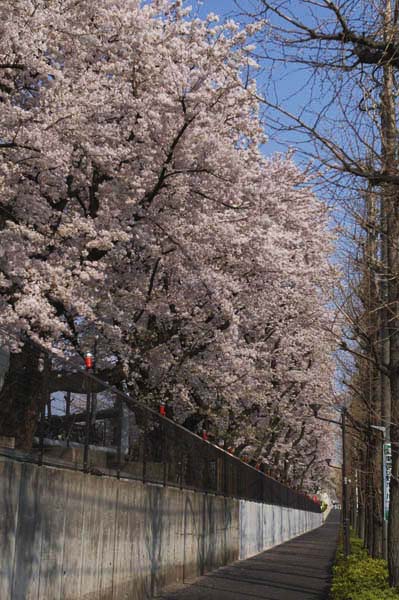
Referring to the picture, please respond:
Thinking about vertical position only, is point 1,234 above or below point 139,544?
above

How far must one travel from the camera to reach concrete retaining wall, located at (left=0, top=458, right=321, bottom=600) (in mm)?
9453

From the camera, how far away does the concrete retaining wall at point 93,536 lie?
9.45m

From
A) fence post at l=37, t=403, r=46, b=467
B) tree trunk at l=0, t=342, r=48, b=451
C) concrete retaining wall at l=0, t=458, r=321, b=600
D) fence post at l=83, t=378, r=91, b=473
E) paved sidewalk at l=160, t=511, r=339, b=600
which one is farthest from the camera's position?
paved sidewalk at l=160, t=511, r=339, b=600

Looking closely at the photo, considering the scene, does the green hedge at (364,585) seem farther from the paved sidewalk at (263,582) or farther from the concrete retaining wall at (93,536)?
the concrete retaining wall at (93,536)

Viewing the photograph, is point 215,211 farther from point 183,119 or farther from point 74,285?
point 74,285

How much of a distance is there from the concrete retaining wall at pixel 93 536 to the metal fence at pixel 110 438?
286mm

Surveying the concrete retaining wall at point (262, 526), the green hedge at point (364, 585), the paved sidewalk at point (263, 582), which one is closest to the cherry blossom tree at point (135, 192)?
the green hedge at point (364, 585)

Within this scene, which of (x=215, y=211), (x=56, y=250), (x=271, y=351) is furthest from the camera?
(x=271, y=351)

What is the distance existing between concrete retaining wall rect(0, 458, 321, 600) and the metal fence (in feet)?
0.94

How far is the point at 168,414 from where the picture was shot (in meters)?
27.2

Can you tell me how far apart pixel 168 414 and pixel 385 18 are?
20.9 metres

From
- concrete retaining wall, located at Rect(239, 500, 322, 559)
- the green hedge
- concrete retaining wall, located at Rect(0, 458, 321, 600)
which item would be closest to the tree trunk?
concrete retaining wall, located at Rect(0, 458, 321, 600)

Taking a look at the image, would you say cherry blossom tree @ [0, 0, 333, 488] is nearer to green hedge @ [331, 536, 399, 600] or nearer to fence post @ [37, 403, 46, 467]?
fence post @ [37, 403, 46, 467]

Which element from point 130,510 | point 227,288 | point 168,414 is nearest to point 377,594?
point 130,510
